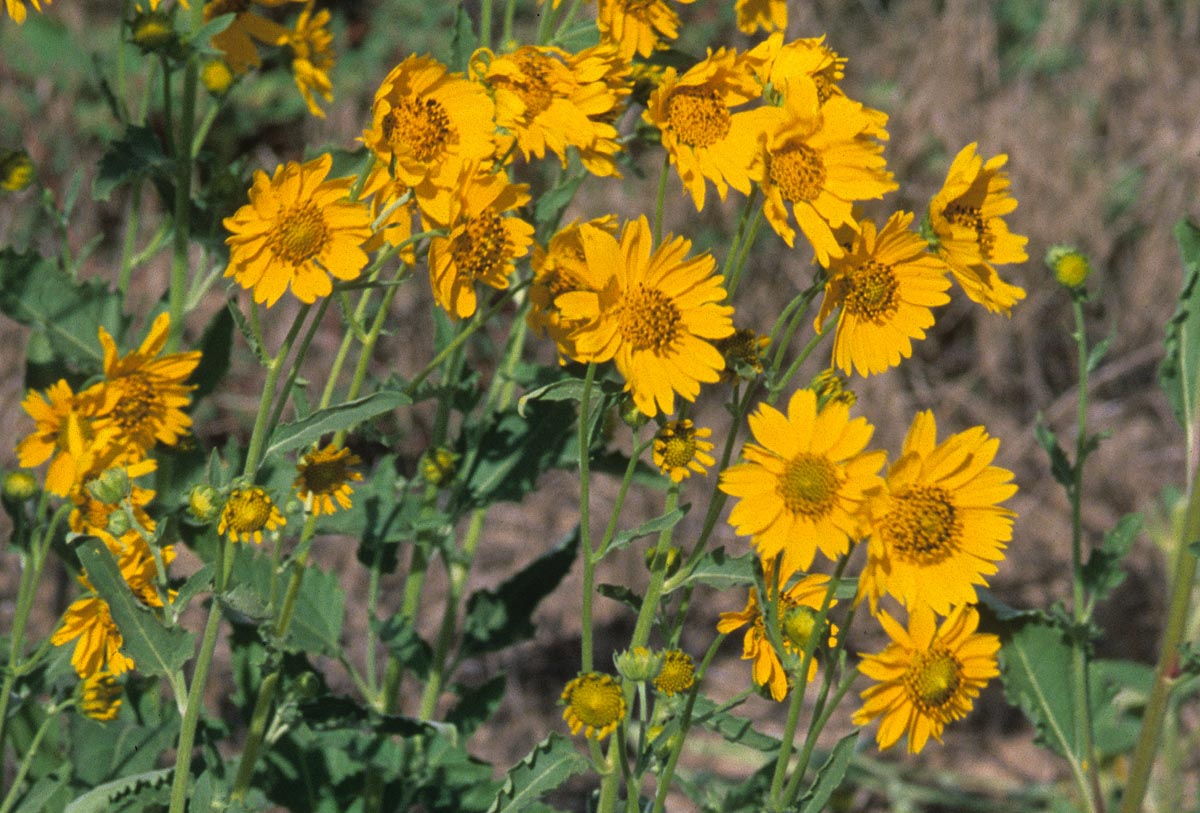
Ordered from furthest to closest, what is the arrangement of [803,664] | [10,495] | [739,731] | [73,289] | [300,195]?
1. [73,289]
2. [10,495]
3. [739,731]
4. [300,195]
5. [803,664]

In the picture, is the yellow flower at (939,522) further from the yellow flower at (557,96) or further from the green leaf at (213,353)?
the green leaf at (213,353)

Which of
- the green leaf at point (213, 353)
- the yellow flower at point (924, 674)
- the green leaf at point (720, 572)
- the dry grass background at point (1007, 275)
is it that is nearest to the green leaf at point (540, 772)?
the green leaf at point (720, 572)

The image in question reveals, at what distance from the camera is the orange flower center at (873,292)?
1.54m

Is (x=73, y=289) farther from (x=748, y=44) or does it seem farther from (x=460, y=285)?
(x=748, y=44)

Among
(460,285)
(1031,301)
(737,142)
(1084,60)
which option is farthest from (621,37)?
(1084,60)

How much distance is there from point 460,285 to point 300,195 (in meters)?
0.24

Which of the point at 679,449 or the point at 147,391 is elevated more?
the point at 679,449

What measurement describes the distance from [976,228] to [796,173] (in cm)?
27

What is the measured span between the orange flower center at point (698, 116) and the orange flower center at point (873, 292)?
24cm

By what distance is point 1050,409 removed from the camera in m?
3.97

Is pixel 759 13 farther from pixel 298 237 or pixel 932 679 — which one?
pixel 932 679

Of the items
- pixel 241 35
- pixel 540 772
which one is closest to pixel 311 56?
pixel 241 35

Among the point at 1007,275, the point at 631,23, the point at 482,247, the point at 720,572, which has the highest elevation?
the point at 631,23

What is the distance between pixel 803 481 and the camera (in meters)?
1.38
